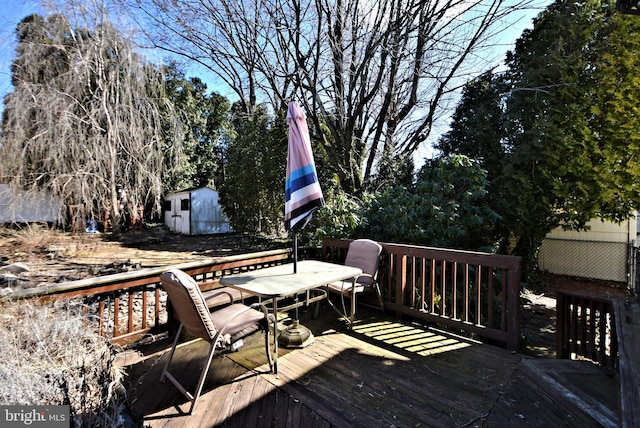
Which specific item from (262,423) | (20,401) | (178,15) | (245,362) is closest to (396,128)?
(178,15)

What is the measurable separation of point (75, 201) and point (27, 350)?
22.7ft

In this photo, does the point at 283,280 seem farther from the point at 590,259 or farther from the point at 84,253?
the point at 590,259

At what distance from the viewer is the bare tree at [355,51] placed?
7.41 meters

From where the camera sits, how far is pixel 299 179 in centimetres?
293

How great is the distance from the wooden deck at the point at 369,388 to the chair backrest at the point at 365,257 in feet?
2.70

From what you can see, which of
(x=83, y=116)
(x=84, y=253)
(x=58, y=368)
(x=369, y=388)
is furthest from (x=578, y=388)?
(x=84, y=253)

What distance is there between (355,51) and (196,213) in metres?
10.4

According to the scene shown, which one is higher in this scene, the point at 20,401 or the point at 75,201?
the point at 75,201

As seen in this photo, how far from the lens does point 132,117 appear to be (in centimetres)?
805

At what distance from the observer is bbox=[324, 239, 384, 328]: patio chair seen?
3.54m

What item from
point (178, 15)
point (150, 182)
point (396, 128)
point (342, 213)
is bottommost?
point (342, 213)

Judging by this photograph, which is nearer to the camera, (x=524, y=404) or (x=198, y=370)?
(x=524, y=404)

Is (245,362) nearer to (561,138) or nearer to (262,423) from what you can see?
(262,423)

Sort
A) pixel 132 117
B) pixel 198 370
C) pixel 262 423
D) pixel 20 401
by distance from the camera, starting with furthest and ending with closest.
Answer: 1. pixel 132 117
2. pixel 198 370
3. pixel 262 423
4. pixel 20 401
